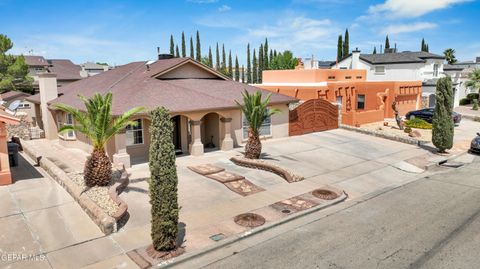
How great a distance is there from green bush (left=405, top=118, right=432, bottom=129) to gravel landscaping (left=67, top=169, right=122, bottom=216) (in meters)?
24.9

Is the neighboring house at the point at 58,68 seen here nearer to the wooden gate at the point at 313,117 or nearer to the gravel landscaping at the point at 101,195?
the wooden gate at the point at 313,117

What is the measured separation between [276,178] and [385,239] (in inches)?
258

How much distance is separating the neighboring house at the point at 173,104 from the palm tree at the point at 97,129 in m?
3.54

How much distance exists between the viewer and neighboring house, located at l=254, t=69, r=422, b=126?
106 ft

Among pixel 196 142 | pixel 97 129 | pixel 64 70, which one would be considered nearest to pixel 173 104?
pixel 196 142

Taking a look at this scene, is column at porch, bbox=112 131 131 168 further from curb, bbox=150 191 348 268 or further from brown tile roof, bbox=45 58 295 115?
curb, bbox=150 191 348 268

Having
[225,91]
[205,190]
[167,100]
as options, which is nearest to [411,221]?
[205,190]

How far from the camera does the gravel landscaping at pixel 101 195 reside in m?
11.9

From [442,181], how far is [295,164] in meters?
6.80

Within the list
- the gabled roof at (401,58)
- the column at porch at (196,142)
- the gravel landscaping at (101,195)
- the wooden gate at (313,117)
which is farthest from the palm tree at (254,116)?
the gabled roof at (401,58)

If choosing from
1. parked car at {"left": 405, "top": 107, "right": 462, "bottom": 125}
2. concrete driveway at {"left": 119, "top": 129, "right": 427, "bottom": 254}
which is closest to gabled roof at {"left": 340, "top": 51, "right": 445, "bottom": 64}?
parked car at {"left": 405, "top": 107, "right": 462, "bottom": 125}

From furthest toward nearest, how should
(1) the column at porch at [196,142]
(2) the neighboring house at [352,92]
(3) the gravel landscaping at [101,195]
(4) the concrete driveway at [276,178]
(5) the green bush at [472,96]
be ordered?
(5) the green bush at [472,96]
(2) the neighboring house at [352,92]
(1) the column at porch at [196,142]
(3) the gravel landscaping at [101,195]
(4) the concrete driveway at [276,178]

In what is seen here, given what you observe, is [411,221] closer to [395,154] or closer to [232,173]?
[232,173]

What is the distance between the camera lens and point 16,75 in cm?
3991
